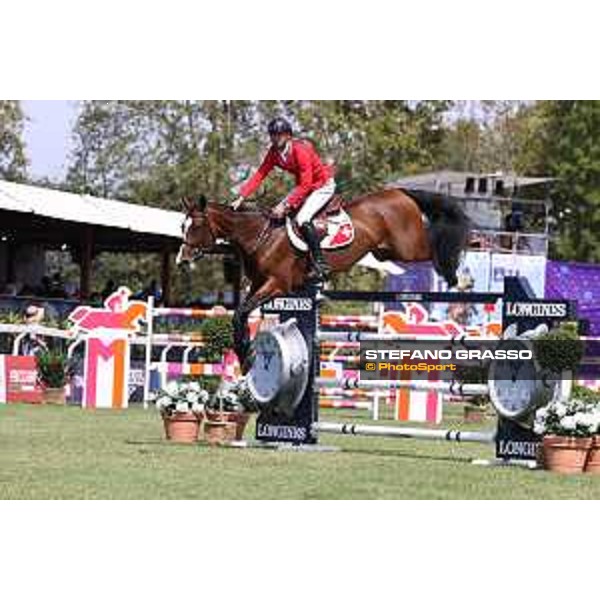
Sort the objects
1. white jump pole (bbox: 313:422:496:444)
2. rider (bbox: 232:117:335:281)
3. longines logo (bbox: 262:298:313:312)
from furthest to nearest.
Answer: longines logo (bbox: 262:298:313:312), rider (bbox: 232:117:335:281), white jump pole (bbox: 313:422:496:444)

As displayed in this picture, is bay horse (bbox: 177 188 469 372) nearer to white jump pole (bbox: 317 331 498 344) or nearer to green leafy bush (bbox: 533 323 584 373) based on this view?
white jump pole (bbox: 317 331 498 344)

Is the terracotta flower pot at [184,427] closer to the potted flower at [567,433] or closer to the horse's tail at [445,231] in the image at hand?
the horse's tail at [445,231]

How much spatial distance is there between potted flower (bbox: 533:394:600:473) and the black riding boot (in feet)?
5.62

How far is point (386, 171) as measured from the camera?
20.2 m

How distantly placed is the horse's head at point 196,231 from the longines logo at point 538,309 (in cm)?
187

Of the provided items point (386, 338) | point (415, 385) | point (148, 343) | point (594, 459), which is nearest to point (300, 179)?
point (386, 338)

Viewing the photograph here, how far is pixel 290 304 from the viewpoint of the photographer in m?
9.29

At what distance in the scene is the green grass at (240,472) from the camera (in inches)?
270

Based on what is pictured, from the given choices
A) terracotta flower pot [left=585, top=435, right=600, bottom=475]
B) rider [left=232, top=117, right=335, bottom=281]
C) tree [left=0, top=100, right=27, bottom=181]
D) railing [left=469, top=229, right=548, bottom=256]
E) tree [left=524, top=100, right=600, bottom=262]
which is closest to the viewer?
terracotta flower pot [left=585, top=435, right=600, bottom=475]

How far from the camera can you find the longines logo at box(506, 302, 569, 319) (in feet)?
27.3

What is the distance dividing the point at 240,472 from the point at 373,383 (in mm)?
1486

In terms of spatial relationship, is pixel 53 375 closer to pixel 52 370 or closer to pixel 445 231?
pixel 52 370

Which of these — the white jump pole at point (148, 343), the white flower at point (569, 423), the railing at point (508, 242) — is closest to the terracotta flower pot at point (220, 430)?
the white flower at point (569, 423)

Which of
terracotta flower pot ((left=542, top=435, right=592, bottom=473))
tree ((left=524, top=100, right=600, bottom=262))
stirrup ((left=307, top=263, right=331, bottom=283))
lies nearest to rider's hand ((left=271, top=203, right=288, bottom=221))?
stirrup ((left=307, top=263, right=331, bottom=283))
